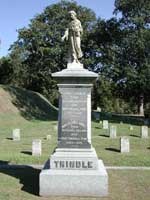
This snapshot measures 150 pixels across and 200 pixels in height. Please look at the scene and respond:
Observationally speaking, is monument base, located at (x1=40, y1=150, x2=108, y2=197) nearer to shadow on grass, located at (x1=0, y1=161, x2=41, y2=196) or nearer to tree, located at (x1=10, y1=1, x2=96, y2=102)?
shadow on grass, located at (x1=0, y1=161, x2=41, y2=196)

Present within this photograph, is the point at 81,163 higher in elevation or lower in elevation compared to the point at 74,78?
lower

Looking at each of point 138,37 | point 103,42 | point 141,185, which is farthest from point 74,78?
point 103,42

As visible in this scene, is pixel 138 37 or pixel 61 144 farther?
pixel 138 37

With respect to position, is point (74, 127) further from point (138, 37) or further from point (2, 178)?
point (138, 37)

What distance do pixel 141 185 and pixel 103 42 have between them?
38633mm

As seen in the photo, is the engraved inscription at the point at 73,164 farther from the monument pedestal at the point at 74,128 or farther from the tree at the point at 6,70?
the tree at the point at 6,70

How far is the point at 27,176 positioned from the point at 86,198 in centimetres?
251

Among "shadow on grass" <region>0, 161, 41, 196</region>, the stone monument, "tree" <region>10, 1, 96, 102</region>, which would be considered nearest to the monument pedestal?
the stone monument

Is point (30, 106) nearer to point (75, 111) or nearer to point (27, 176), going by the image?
point (27, 176)

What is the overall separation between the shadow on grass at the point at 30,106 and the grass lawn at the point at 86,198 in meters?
27.0

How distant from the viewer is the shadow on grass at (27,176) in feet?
37.6

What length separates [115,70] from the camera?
45938 millimetres

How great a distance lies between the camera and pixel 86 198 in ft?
35.6

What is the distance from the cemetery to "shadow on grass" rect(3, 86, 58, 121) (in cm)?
12
